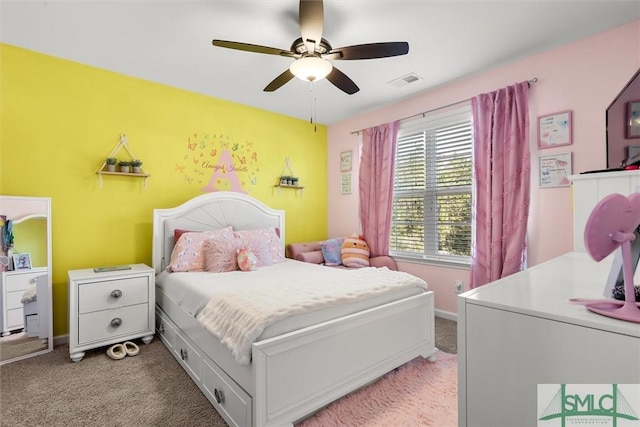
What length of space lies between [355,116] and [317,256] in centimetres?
204

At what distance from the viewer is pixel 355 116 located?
427cm

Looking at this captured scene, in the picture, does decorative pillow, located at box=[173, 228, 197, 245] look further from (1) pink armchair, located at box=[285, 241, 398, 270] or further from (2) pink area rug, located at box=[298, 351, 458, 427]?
(2) pink area rug, located at box=[298, 351, 458, 427]

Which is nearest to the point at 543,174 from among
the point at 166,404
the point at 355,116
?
the point at 355,116

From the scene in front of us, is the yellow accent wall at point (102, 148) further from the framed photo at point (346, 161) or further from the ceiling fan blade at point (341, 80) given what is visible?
the ceiling fan blade at point (341, 80)

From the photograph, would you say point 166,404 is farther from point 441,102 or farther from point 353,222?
point 441,102

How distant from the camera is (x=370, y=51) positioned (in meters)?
1.95

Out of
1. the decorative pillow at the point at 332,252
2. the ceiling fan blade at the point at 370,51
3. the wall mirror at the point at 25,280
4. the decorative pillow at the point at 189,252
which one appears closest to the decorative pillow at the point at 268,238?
the decorative pillow at the point at 189,252

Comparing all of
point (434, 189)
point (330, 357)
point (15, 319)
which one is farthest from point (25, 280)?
point (434, 189)

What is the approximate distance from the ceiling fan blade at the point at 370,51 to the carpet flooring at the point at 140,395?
2210 mm

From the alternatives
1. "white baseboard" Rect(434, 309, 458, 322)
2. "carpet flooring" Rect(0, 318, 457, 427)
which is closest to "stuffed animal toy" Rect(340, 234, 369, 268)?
"white baseboard" Rect(434, 309, 458, 322)

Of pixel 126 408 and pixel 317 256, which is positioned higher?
pixel 317 256

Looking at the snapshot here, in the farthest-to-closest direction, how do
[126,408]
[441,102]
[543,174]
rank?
[441,102]
[543,174]
[126,408]

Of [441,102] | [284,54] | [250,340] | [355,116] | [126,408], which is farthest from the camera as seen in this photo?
[355,116]

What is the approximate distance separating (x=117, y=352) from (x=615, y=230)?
314cm
